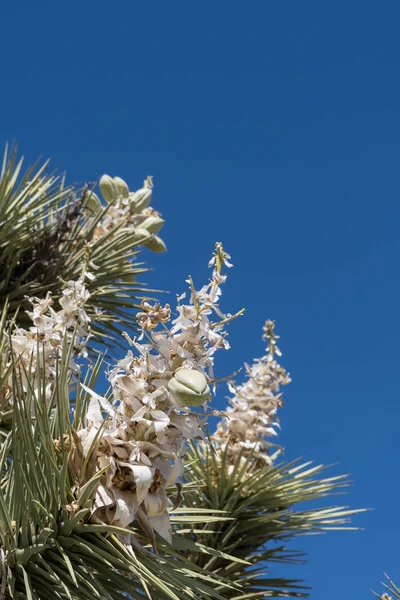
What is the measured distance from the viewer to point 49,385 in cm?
270

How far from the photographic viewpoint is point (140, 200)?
4.81m

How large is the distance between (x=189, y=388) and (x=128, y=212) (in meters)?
2.98

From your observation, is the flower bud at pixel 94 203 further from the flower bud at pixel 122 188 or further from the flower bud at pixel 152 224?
the flower bud at pixel 152 224

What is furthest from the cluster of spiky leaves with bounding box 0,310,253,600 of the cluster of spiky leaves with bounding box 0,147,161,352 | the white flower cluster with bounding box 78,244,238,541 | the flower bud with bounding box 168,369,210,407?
the cluster of spiky leaves with bounding box 0,147,161,352

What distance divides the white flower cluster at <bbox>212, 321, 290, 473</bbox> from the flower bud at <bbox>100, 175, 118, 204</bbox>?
1.22 metres

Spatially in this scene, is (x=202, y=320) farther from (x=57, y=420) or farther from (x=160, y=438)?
(x=57, y=420)

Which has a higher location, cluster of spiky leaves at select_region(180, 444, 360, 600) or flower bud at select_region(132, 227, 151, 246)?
flower bud at select_region(132, 227, 151, 246)

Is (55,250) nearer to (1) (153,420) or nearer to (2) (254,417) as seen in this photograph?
(2) (254,417)

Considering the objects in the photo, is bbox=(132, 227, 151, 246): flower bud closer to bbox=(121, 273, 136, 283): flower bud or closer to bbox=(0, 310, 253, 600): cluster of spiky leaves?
bbox=(121, 273, 136, 283): flower bud

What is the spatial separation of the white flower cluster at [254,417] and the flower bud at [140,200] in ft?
3.40

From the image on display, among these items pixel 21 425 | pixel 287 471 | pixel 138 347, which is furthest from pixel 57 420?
pixel 287 471

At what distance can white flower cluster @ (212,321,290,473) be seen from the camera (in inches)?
168

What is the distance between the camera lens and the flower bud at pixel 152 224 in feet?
15.5

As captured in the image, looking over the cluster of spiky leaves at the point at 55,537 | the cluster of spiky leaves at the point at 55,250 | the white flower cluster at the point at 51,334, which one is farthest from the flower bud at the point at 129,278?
the cluster of spiky leaves at the point at 55,537
